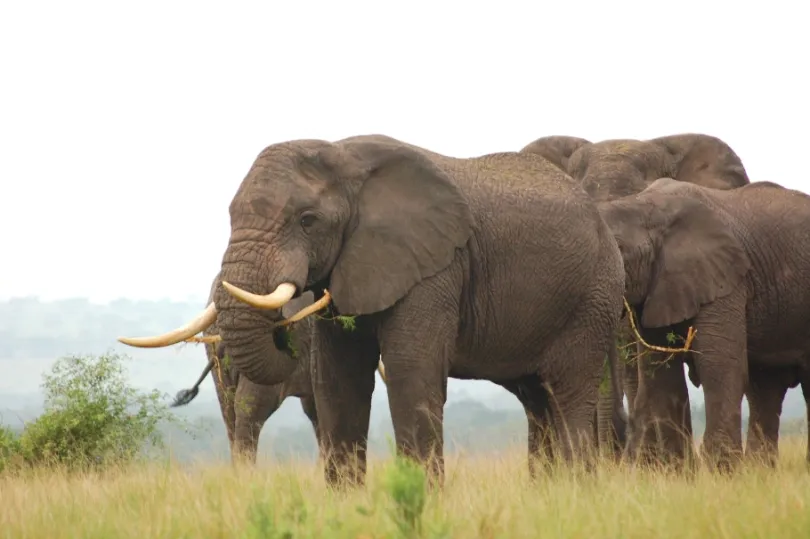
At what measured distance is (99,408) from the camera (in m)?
A: 14.0

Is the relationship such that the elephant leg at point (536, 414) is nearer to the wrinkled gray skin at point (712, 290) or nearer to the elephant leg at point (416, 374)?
the wrinkled gray skin at point (712, 290)

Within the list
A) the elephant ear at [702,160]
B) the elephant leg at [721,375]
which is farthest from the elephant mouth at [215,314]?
the elephant ear at [702,160]

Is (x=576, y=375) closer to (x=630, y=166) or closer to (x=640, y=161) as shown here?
(x=630, y=166)

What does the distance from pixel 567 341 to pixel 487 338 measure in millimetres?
877

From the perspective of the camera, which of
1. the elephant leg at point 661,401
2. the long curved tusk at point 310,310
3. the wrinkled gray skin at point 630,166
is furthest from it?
the wrinkled gray skin at point 630,166

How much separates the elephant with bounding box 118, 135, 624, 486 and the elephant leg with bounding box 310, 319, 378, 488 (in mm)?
10

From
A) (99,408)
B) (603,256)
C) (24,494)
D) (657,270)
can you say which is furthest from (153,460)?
(657,270)

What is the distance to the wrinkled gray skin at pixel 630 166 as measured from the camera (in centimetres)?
1440

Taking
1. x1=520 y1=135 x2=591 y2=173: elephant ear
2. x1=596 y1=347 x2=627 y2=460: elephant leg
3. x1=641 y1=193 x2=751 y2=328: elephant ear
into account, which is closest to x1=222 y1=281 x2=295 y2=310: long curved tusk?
x1=641 y1=193 x2=751 y2=328: elephant ear

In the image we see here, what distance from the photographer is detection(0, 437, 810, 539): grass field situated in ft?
23.7

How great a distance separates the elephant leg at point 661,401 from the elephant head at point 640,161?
294cm

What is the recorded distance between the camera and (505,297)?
10.9 metres

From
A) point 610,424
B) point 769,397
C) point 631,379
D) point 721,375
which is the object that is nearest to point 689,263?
point 721,375

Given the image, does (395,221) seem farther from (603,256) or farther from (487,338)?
(603,256)
